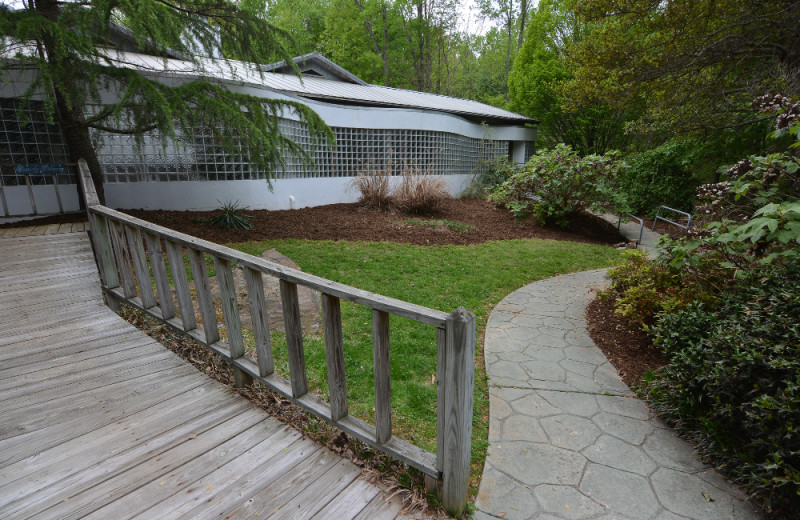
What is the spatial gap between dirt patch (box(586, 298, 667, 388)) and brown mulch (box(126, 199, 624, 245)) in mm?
3649

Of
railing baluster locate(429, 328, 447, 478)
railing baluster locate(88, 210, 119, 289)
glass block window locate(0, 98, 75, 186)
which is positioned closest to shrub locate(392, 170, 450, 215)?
railing baluster locate(88, 210, 119, 289)

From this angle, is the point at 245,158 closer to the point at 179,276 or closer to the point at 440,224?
the point at 179,276

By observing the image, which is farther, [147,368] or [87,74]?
[87,74]

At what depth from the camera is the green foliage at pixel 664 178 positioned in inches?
441

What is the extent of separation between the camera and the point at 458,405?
159 cm

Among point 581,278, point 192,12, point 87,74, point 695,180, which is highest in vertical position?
point 192,12

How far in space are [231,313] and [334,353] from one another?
0.99 m

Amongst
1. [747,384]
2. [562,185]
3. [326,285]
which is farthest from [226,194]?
[747,384]

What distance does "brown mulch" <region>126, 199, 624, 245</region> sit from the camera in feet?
24.0

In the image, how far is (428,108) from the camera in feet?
43.5

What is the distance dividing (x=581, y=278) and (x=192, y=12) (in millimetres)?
7134

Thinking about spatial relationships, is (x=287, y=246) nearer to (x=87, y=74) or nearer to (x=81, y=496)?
(x=87, y=74)

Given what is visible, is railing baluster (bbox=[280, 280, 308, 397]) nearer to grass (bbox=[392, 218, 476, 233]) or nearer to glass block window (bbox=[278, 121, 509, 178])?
grass (bbox=[392, 218, 476, 233])

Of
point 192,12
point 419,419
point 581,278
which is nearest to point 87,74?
point 192,12
